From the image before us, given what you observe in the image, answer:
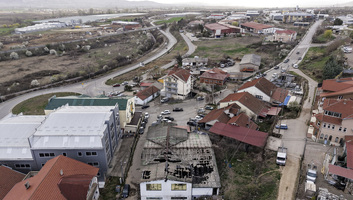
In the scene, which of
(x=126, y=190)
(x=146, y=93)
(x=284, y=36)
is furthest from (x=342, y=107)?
(x=284, y=36)

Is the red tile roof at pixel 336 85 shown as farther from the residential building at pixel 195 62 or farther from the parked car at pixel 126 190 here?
the parked car at pixel 126 190

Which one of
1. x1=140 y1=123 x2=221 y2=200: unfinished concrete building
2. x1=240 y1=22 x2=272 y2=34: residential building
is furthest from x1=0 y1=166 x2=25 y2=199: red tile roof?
x1=240 y1=22 x2=272 y2=34: residential building

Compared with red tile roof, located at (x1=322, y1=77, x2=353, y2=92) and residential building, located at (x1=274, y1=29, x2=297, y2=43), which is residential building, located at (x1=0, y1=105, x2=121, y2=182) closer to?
red tile roof, located at (x1=322, y1=77, x2=353, y2=92)

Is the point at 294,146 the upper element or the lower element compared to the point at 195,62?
lower

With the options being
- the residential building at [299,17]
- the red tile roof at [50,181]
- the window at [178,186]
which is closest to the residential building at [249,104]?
the window at [178,186]

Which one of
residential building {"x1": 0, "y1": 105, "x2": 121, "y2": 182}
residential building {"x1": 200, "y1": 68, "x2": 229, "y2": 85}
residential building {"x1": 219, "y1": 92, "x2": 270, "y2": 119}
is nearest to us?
residential building {"x1": 0, "y1": 105, "x2": 121, "y2": 182}

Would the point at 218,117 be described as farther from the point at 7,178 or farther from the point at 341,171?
the point at 7,178
